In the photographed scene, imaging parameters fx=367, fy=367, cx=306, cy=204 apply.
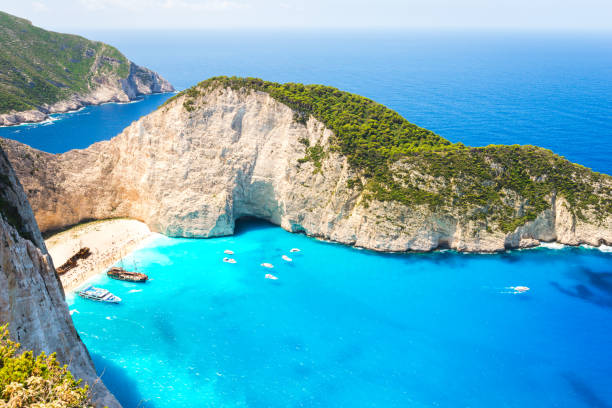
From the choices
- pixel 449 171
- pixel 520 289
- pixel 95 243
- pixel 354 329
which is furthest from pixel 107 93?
pixel 520 289

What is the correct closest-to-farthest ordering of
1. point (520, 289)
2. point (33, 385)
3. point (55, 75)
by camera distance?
point (33, 385) → point (520, 289) → point (55, 75)

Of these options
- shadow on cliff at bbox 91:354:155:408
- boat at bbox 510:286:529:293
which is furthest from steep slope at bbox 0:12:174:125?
boat at bbox 510:286:529:293

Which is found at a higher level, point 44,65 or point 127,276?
point 44,65

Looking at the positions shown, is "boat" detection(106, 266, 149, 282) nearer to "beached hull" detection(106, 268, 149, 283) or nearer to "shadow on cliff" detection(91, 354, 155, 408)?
"beached hull" detection(106, 268, 149, 283)

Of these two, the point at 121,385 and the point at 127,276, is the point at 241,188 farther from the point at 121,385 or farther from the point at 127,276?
the point at 121,385

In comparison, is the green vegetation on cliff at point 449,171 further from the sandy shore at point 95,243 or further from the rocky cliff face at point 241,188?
the sandy shore at point 95,243

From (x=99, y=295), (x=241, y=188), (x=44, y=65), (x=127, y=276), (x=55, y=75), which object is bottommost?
(x=99, y=295)

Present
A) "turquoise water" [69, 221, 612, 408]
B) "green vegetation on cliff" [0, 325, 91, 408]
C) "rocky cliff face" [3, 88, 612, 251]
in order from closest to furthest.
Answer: "green vegetation on cliff" [0, 325, 91, 408] < "turquoise water" [69, 221, 612, 408] < "rocky cliff face" [3, 88, 612, 251]

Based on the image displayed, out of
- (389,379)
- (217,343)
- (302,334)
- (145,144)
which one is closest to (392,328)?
(389,379)
